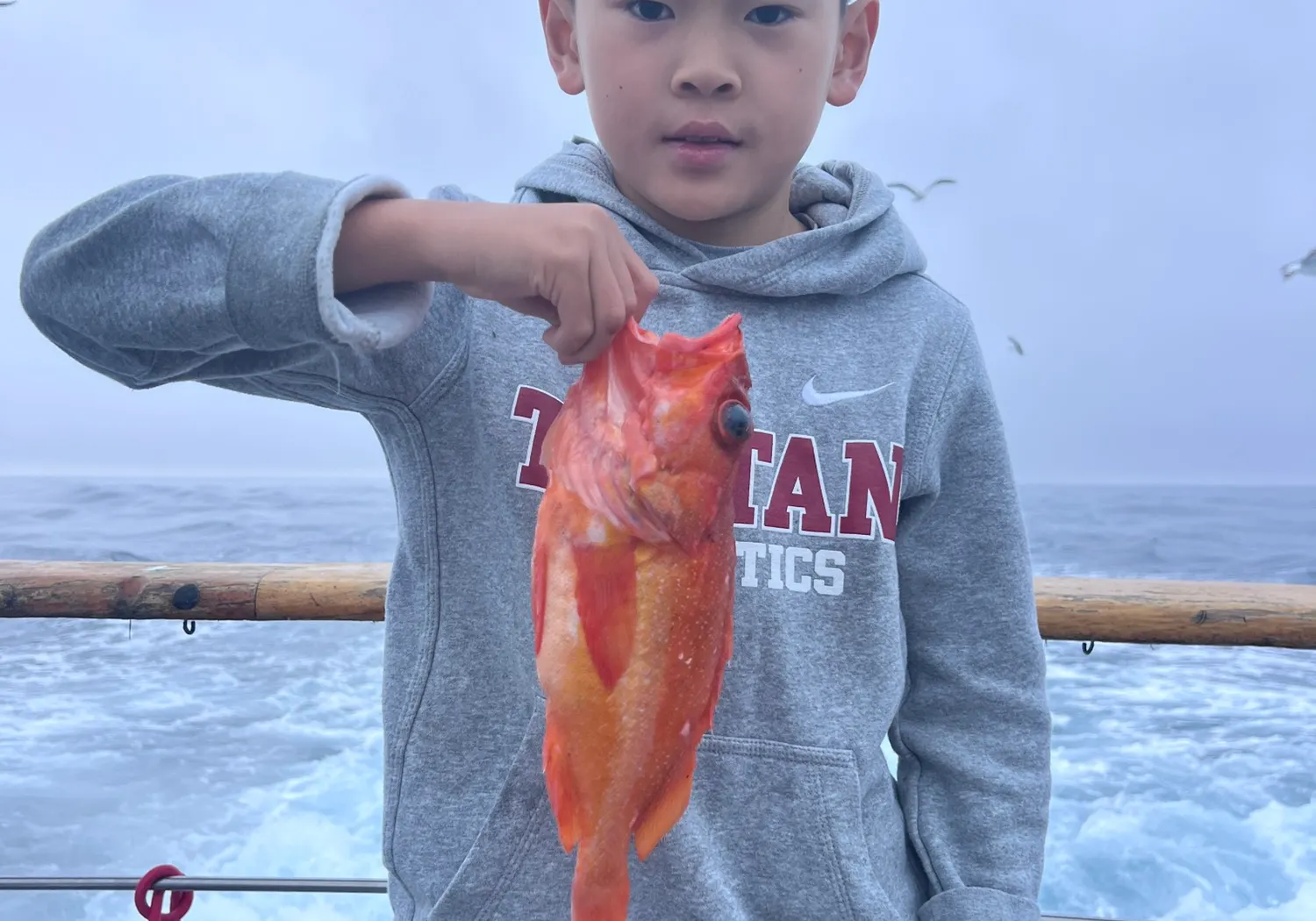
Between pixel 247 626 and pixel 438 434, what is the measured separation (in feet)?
21.8

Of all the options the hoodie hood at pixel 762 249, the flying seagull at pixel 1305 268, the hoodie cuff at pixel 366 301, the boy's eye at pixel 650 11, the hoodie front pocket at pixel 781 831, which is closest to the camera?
the hoodie cuff at pixel 366 301

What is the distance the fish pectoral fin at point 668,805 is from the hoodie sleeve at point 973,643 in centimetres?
72

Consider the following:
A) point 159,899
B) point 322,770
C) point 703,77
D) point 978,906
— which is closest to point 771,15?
point 703,77

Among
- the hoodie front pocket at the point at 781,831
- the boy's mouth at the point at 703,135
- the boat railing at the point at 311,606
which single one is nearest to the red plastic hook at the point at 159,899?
the boat railing at the point at 311,606

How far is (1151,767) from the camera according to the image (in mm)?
4914

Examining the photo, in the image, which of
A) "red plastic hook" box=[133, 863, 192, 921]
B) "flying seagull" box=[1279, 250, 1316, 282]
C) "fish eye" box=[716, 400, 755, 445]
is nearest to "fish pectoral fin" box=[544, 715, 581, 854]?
"fish eye" box=[716, 400, 755, 445]

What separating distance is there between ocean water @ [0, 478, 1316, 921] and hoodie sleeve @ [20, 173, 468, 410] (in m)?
3.11

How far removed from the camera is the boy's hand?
2.46 ft

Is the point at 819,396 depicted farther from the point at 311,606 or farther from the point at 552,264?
the point at 311,606

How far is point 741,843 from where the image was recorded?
1184mm

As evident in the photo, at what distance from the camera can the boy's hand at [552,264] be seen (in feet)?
2.46

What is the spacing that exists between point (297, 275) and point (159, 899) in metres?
2.07

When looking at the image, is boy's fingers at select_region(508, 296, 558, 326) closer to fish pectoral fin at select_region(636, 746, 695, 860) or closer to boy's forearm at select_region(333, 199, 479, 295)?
boy's forearm at select_region(333, 199, 479, 295)

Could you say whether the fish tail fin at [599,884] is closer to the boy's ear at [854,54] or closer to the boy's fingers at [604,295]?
the boy's fingers at [604,295]
